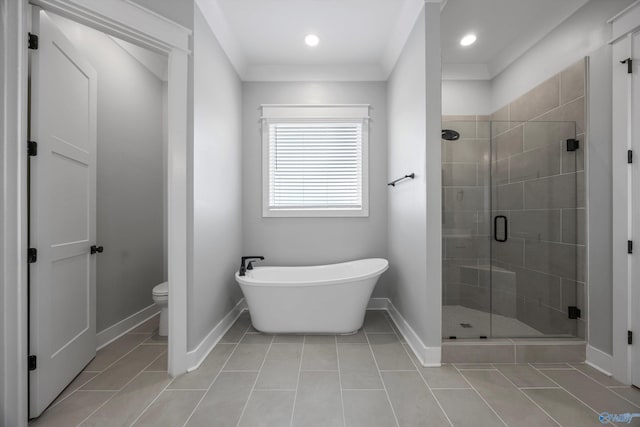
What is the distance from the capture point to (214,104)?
2453 mm

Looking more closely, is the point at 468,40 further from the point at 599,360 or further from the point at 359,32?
the point at 599,360

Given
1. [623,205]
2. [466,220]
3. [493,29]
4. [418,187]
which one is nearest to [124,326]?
[418,187]

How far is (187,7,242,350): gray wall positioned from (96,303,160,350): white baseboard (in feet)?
2.97

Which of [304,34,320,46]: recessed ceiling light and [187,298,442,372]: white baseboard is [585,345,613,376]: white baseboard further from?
[304,34,320,46]: recessed ceiling light

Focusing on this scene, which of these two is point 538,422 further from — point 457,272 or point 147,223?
point 147,223

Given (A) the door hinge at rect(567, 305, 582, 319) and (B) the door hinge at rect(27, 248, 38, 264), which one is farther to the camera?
(A) the door hinge at rect(567, 305, 582, 319)

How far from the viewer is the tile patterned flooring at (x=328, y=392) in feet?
5.04

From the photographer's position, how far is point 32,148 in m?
1.52

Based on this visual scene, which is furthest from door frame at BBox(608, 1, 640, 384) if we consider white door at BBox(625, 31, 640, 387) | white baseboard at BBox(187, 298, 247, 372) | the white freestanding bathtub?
white baseboard at BBox(187, 298, 247, 372)

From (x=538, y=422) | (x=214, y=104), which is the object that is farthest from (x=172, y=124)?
(x=538, y=422)

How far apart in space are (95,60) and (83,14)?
1.08 metres

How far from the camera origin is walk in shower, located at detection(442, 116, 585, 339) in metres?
2.26

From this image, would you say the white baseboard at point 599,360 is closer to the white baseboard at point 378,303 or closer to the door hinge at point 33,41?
the white baseboard at point 378,303

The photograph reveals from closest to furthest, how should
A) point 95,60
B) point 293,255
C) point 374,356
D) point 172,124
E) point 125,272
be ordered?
point 172,124, point 374,356, point 95,60, point 125,272, point 293,255
